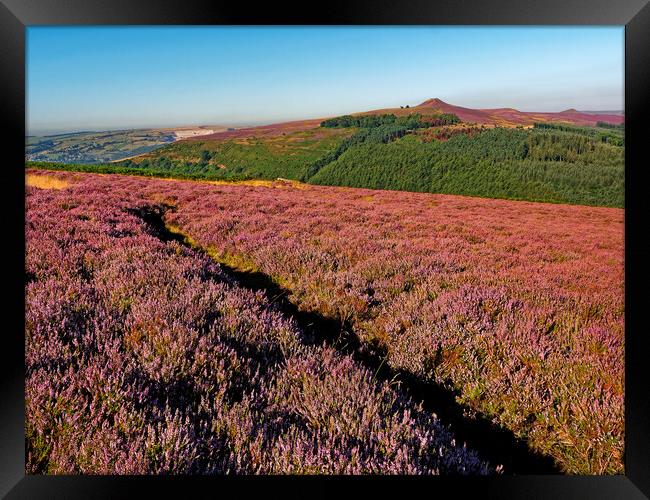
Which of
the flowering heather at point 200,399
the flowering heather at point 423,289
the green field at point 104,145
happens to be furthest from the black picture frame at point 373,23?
the green field at point 104,145

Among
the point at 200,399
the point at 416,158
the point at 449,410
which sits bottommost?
the point at 449,410

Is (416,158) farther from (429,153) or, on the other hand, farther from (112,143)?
(112,143)

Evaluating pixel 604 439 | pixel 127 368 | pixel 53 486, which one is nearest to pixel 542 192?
pixel 604 439

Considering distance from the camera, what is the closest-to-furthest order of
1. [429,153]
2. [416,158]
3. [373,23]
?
[373,23] < [429,153] < [416,158]

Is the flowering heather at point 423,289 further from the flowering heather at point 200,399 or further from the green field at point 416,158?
the green field at point 416,158

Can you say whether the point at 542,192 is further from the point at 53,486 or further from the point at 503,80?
the point at 53,486

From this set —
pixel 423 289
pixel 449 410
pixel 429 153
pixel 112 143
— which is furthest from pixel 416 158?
pixel 112 143
